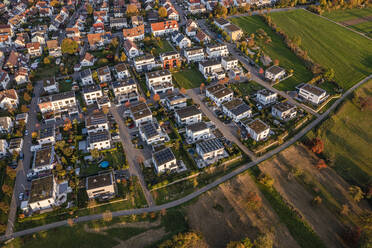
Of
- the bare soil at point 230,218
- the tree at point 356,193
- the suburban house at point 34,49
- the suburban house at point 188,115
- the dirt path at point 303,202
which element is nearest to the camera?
the bare soil at point 230,218

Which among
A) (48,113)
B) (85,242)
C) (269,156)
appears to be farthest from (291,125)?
(48,113)

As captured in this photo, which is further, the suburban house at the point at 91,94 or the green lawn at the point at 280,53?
the green lawn at the point at 280,53

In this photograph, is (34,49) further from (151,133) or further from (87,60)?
(151,133)

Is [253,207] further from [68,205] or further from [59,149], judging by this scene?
[59,149]

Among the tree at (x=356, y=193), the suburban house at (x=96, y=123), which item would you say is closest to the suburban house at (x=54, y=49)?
the suburban house at (x=96, y=123)

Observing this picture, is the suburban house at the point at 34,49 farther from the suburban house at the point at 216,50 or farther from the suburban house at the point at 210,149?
the suburban house at the point at 210,149

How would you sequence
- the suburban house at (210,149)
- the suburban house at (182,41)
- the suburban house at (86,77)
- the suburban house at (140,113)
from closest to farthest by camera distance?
the suburban house at (210,149) < the suburban house at (140,113) < the suburban house at (86,77) < the suburban house at (182,41)

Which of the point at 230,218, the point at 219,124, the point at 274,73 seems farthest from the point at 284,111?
the point at 230,218
